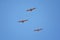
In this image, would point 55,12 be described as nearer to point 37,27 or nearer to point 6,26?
point 37,27

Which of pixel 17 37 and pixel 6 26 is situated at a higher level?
pixel 6 26

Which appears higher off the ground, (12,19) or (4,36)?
(12,19)

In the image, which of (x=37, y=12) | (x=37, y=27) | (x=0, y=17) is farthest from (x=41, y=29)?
(x=0, y=17)

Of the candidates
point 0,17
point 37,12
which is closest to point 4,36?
point 0,17

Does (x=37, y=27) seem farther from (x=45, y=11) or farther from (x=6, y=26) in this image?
(x=6, y=26)

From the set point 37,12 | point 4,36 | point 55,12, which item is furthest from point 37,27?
point 4,36

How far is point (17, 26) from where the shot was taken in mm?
1369

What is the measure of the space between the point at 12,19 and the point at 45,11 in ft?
1.24

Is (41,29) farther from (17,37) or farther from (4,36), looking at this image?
(4,36)

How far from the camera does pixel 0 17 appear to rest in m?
1.36

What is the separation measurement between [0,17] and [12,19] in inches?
5.2

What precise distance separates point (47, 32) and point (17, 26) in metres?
0.34

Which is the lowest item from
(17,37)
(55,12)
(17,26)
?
(17,37)

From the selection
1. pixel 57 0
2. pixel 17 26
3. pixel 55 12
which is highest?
pixel 57 0
